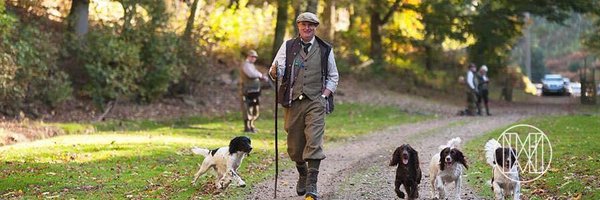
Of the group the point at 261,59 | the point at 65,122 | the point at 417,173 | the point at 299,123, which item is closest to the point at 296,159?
the point at 299,123

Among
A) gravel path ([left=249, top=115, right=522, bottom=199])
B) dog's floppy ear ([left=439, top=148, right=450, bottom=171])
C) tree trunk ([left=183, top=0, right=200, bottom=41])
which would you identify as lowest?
gravel path ([left=249, top=115, right=522, bottom=199])

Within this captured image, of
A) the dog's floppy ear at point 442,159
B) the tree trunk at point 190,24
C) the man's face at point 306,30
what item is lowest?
the dog's floppy ear at point 442,159

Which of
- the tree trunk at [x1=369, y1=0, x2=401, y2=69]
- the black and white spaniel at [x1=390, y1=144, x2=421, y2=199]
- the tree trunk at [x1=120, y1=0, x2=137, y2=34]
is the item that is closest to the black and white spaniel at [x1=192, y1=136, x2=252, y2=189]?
the black and white spaniel at [x1=390, y1=144, x2=421, y2=199]

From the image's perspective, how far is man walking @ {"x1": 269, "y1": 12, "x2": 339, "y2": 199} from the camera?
35.2ft

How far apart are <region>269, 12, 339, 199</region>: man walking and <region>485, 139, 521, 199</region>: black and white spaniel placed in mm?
1995

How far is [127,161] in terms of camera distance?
15602 millimetres

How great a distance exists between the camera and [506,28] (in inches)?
1639

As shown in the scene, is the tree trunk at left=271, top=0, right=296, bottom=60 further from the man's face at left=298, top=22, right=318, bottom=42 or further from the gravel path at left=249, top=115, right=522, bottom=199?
the man's face at left=298, top=22, right=318, bottom=42

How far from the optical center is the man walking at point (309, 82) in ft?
35.2

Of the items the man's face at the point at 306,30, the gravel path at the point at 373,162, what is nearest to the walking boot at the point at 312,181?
the gravel path at the point at 373,162

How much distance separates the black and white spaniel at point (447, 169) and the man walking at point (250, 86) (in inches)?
416

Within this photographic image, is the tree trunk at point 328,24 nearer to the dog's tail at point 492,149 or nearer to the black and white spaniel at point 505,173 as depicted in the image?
the dog's tail at point 492,149

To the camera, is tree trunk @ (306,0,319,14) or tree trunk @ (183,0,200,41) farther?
tree trunk @ (183,0,200,41)

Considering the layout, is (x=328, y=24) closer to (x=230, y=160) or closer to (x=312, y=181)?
(x=230, y=160)
